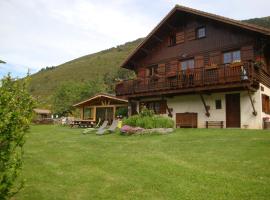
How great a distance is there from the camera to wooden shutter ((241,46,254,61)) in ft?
56.2

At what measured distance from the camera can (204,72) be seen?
1719 centimetres

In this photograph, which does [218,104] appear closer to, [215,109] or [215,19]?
[215,109]

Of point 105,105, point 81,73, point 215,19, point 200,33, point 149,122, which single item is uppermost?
point 81,73

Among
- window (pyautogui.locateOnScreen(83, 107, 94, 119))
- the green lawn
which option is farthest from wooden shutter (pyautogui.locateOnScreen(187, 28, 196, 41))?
window (pyautogui.locateOnScreen(83, 107, 94, 119))

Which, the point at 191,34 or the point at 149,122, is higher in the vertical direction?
the point at 191,34

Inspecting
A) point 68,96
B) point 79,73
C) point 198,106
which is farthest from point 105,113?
point 79,73

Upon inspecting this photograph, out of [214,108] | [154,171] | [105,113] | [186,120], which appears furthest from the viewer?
[105,113]

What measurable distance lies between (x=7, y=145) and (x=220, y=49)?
17.0 meters

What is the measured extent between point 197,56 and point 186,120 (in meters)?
4.72

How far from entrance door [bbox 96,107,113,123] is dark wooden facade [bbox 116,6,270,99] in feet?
19.2

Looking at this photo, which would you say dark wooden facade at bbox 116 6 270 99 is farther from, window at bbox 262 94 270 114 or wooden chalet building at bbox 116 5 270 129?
window at bbox 262 94 270 114

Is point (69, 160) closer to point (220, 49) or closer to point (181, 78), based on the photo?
point (181, 78)

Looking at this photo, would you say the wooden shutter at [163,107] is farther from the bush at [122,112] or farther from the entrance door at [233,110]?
the bush at [122,112]

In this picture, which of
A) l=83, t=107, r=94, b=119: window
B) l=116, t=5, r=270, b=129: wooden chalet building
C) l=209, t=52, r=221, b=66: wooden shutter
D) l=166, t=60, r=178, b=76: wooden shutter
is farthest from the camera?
l=83, t=107, r=94, b=119: window
